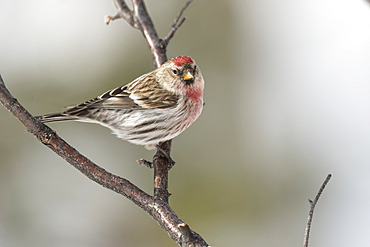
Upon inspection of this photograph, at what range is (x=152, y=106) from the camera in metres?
2.93

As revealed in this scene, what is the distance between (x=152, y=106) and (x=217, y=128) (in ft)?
6.59

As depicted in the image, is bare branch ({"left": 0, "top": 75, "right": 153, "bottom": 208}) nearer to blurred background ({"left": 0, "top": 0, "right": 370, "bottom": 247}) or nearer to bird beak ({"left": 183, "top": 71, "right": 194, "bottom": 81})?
bird beak ({"left": 183, "top": 71, "right": 194, "bottom": 81})

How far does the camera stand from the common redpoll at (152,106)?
2838mm

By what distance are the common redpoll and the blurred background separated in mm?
1517

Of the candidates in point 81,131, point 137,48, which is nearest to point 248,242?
point 81,131

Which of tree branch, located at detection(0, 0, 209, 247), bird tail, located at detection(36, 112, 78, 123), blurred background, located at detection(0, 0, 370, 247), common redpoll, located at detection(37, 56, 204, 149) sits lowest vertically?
tree branch, located at detection(0, 0, 209, 247)

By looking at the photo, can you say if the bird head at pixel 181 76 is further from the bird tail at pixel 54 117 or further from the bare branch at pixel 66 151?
the bare branch at pixel 66 151

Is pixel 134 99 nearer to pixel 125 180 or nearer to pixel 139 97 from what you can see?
pixel 139 97

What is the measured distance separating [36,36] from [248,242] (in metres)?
3.53

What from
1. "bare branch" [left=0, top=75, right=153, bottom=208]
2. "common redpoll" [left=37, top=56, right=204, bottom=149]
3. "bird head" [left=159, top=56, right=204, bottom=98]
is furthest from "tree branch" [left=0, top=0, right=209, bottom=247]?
"bird head" [left=159, top=56, right=204, bottom=98]

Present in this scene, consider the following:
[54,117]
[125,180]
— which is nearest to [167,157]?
[125,180]

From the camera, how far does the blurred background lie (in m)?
4.33

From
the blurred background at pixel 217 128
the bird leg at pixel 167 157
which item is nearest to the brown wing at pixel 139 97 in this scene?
the bird leg at pixel 167 157

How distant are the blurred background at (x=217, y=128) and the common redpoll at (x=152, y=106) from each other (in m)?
1.52
